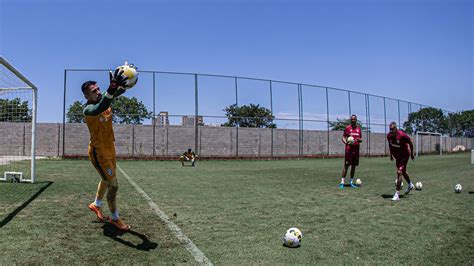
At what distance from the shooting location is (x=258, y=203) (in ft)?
27.9

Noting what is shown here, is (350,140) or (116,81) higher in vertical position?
(116,81)

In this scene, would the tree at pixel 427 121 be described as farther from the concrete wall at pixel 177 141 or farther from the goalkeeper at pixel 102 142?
the goalkeeper at pixel 102 142

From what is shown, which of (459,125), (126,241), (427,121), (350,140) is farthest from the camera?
(459,125)

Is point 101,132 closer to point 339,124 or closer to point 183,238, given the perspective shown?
point 183,238

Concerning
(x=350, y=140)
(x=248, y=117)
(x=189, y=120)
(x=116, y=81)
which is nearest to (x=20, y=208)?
(x=116, y=81)

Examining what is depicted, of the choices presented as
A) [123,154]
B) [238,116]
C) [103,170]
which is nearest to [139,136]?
[123,154]

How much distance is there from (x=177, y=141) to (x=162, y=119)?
2.21 metres

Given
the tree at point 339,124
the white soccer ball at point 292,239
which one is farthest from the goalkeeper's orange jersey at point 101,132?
the tree at point 339,124

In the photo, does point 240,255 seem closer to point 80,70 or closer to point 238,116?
point 80,70

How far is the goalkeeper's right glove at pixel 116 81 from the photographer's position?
15.9 feet

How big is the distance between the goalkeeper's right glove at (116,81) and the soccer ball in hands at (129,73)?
0.06m

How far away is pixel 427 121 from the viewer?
5741 centimetres

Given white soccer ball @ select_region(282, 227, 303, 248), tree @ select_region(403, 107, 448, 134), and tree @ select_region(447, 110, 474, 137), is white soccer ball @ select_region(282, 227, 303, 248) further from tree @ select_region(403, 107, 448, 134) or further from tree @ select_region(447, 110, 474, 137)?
tree @ select_region(447, 110, 474, 137)

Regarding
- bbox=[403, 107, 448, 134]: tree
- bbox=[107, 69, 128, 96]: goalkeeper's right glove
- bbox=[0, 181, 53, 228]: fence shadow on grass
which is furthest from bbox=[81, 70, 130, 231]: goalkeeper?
bbox=[403, 107, 448, 134]: tree
